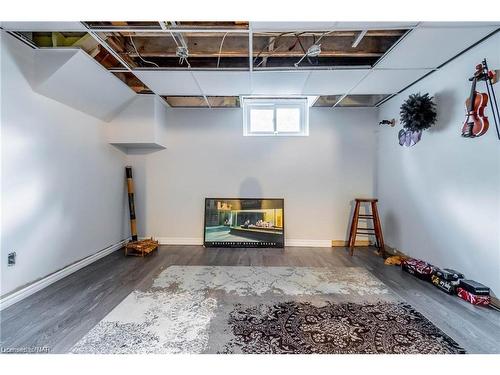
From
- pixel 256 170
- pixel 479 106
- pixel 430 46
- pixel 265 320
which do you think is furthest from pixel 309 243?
pixel 430 46

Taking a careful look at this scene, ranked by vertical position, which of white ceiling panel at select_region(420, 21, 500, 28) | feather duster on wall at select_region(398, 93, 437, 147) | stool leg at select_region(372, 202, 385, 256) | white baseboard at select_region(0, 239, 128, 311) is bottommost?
white baseboard at select_region(0, 239, 128, 311)

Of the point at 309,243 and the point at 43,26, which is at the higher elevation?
the point at 43,26

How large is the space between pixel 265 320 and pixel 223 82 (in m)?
2.84

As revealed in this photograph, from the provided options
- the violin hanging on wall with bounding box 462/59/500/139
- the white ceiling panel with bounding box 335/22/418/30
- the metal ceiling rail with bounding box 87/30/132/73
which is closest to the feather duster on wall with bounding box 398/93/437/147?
the violin hanging on wall with bounding box 462/59/500/139

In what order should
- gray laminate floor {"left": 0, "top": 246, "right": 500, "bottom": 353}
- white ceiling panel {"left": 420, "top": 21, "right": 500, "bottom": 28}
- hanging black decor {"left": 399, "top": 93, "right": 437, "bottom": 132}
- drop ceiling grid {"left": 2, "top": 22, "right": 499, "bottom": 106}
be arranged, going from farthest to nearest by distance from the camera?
hanging black decor {"left": 399, "top": 93, "right": 437, "bottom": 132}, drop ceiling grid {"left": 2, "top": 22, "right": 499, "bottom": 106}, white ceiling panel {"left": 420, "top": 21, "right": 500, "bottom": 28}, gray laminate floor {"left": 0, "top": 246, "right": 500, "bottom": 353}

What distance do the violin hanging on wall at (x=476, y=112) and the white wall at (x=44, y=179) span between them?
172 inches

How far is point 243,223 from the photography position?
13.9ft

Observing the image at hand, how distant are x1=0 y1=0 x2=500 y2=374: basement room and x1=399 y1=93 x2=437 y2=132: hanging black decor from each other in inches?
0.8

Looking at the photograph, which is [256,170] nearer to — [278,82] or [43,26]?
[278,82]

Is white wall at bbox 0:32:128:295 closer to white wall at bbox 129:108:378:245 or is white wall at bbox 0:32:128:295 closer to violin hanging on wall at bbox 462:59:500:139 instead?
white wall at bbox 129:108:378:245

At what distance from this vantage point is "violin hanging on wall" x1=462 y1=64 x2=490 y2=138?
7.16 feet

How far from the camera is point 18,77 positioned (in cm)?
225
